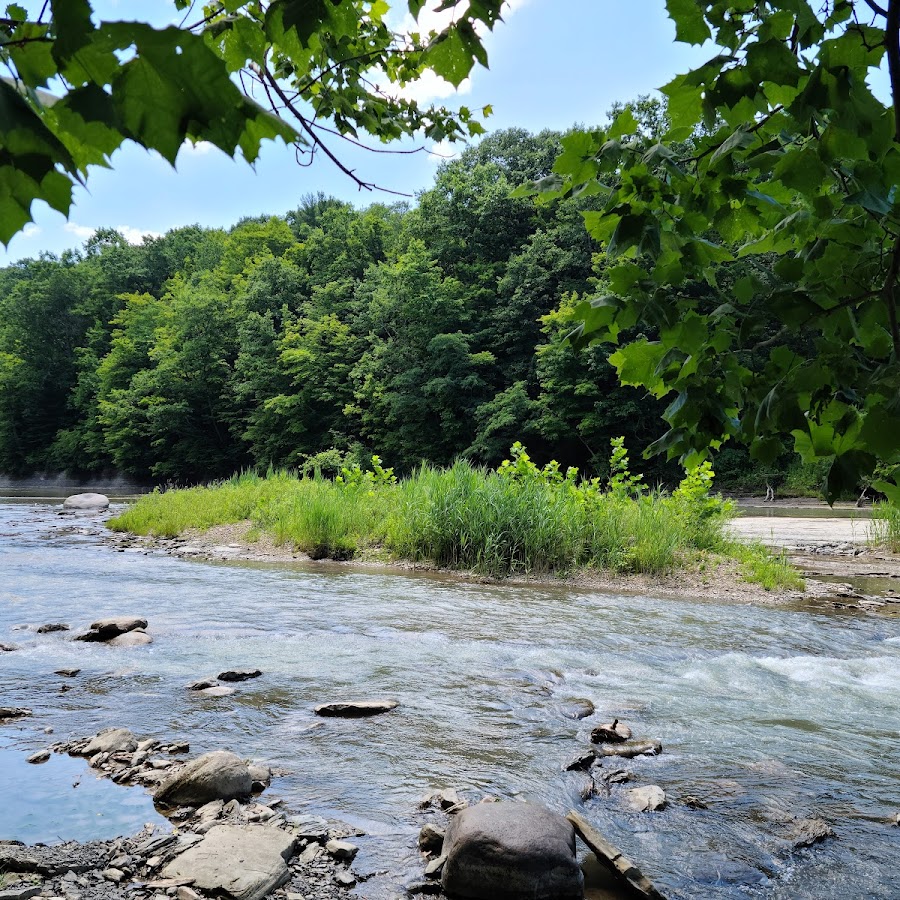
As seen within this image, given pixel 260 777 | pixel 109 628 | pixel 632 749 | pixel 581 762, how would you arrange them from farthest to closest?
pixel 109 628
pixel 632 749
pixel 581 762
pixel 260 777

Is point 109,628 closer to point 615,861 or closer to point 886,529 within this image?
point 615,861

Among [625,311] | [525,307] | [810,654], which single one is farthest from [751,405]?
[525,307]

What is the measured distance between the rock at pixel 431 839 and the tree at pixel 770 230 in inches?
69.0

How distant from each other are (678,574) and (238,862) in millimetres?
8540

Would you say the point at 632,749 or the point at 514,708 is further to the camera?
the point at 514,708

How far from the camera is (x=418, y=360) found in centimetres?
3706

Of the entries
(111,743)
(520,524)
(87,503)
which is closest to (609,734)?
(111,743)

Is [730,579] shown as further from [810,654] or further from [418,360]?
[418,360]

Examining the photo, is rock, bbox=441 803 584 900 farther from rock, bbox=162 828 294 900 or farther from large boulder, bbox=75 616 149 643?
large boulder, bbox=75 616 149 643

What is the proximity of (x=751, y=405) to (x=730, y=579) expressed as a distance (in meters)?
8.55

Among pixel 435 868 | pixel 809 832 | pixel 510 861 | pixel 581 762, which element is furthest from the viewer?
pixel 581 762

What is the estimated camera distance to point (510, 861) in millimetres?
2574

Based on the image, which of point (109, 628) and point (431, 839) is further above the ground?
point (431, 839)

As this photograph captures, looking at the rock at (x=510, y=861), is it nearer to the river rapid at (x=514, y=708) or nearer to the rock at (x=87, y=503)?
the river rapid at (x=514, y=708)
